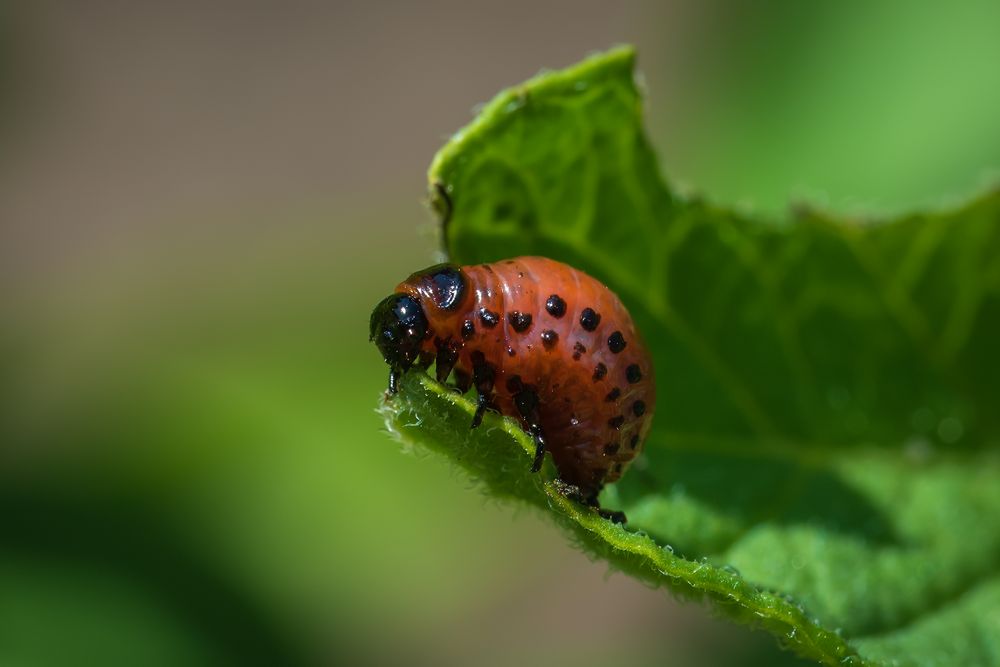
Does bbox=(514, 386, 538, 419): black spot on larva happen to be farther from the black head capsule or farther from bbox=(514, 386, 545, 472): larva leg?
the black head capsule

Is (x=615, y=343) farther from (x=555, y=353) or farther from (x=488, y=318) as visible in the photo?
(x=488, y=318)

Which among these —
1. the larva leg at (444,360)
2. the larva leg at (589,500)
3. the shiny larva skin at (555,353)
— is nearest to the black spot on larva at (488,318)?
the shiny larva skin at (555,353)

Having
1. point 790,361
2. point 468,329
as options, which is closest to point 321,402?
point 790,361

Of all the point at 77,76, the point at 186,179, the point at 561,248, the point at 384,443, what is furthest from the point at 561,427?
the point at 77,76

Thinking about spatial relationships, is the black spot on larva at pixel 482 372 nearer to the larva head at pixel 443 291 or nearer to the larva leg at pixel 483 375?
the larva leg at pixel 483 375

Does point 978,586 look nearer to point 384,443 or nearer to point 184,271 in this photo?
point 384,443

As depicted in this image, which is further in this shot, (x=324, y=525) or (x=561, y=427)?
(x=324, y=525)
